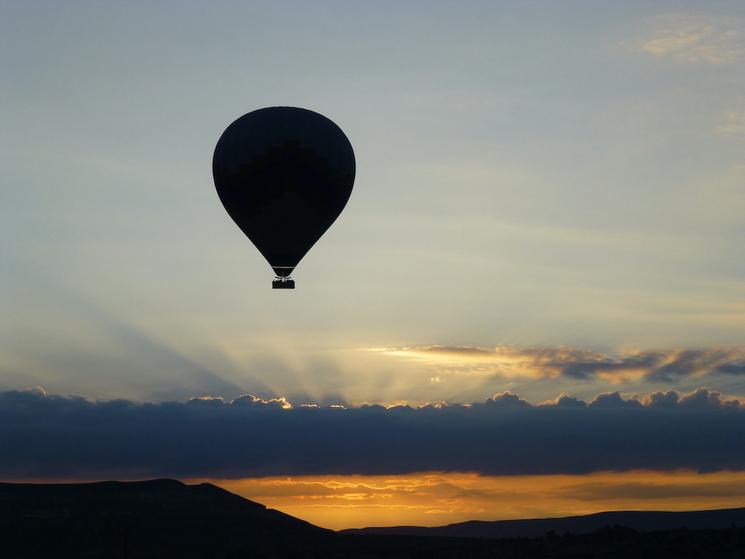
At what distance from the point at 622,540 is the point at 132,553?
70087 millimetres

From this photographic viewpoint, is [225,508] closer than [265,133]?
No

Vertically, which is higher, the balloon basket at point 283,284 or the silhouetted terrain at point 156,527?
the balloon basket at point 283,284

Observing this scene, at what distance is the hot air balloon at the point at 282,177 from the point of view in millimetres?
71938

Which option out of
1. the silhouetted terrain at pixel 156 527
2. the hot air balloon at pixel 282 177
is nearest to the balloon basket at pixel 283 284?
the hot air balloon at pixel 282 177

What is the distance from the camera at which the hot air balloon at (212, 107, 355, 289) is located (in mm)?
71938

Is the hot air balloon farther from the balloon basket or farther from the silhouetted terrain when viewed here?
the silhouetted terrain

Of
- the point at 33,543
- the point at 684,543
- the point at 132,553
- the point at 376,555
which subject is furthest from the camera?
the point at 33,543

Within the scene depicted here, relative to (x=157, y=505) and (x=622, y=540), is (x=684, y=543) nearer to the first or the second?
(x=622, y=540)

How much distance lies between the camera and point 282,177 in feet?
236

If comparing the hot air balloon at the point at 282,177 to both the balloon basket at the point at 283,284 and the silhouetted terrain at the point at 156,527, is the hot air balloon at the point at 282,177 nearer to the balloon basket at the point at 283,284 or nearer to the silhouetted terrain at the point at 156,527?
the balloon basket at the point at 283,284

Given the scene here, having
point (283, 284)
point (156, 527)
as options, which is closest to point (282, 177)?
point (283, 284)

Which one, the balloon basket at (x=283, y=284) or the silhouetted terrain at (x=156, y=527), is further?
the silhouetted terrain at (x=156, y=527)

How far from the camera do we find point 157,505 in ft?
509

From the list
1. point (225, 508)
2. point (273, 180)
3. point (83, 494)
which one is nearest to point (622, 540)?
point (273, 180)
